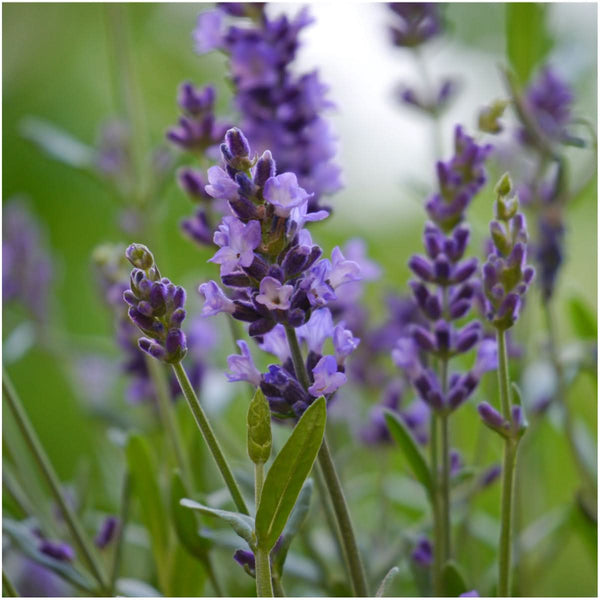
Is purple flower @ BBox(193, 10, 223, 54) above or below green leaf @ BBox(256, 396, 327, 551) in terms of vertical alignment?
above

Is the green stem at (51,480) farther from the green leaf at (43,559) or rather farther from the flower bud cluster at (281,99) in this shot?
the flower bud cluster at (281,99)

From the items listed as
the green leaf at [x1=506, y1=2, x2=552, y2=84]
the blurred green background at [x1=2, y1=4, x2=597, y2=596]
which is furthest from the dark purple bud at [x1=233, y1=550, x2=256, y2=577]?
the blurred green background at [x1=2, y1=4, x2=597, y2=596]

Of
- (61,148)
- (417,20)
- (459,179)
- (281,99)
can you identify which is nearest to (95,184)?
(61,148)

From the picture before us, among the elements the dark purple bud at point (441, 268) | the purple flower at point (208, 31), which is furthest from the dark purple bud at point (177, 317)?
the purple flower at point (208, 31)

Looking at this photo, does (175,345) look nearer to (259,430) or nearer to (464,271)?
(259,430)

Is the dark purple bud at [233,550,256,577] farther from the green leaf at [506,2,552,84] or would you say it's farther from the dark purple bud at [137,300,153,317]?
the green leaf at [506,2,552,84]
